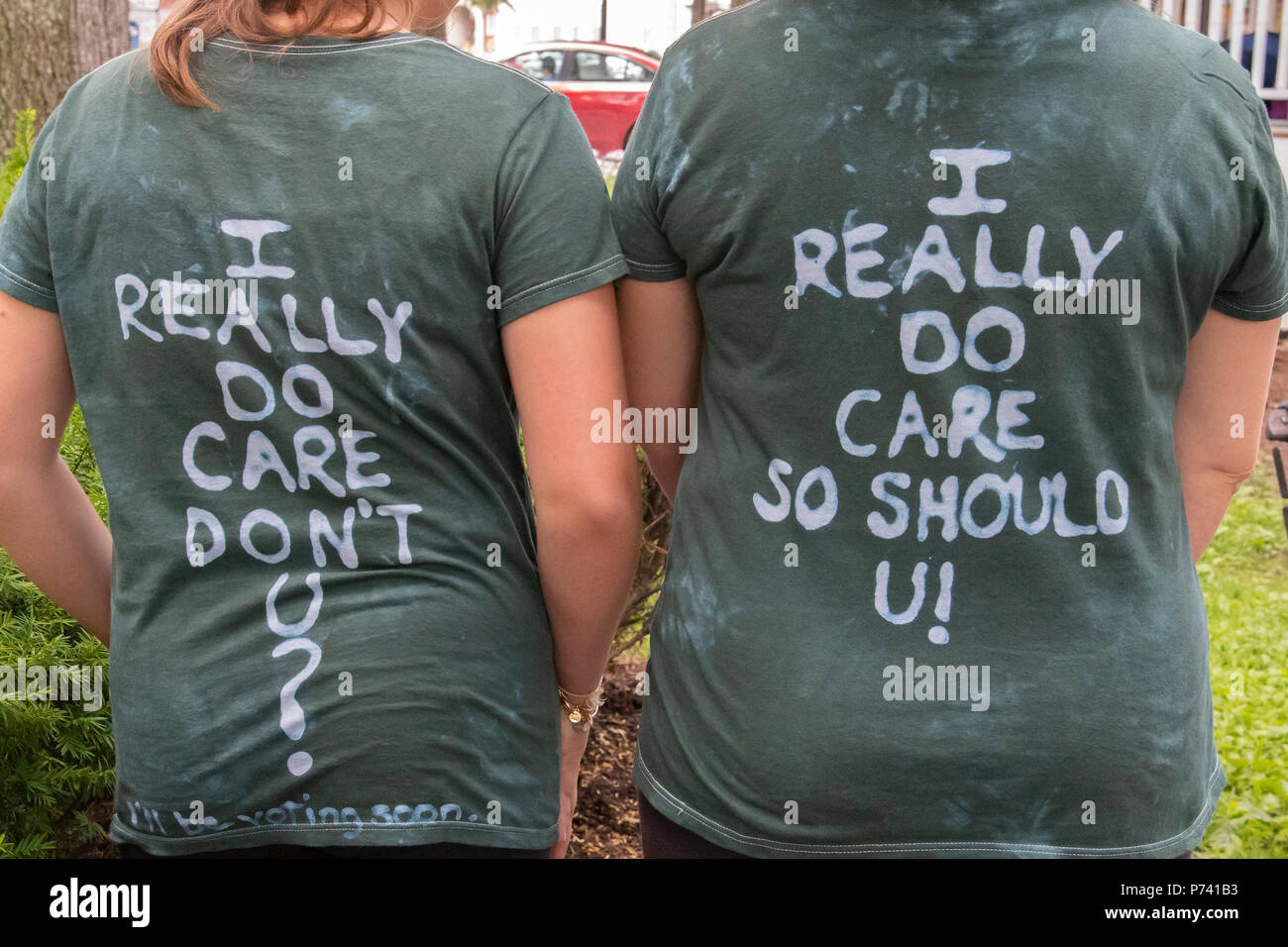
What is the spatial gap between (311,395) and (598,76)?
16.0 m

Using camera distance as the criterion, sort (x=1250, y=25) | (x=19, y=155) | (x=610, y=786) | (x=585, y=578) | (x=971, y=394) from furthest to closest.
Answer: (x=1250, y=25), (x=610, y=786), (x=19, y=155), (x=585, y=578), (x=971, y=394)

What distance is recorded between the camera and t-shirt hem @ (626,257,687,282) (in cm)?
159

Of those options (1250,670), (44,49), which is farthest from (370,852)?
(44,49)

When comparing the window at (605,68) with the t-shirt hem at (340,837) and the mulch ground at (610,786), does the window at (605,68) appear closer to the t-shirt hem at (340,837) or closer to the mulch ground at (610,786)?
the mulch ground at (610,786)

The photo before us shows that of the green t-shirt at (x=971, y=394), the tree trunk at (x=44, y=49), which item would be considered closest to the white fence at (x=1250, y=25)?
the tree trunk at (x=44, y=49)

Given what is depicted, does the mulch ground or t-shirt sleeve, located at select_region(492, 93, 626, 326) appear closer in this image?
t-shirt sleeve, located at select_region(492, 93, 626, 326)

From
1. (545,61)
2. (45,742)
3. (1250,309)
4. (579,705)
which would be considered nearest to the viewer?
(1250,309)

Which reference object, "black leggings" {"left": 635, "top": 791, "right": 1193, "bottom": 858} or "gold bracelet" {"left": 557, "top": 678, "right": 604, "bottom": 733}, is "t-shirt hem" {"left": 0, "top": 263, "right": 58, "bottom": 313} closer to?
"gold bracelet" {"left": 557, "top": 678, "right": 604, "bottom": 733}

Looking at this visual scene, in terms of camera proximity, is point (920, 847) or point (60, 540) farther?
point (60, 540)

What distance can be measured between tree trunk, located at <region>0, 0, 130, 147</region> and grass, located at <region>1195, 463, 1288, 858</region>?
4.79m

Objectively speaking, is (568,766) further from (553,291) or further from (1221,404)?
(1221,404)

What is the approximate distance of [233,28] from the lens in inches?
58.4

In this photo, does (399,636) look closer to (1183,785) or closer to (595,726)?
(1183,785)

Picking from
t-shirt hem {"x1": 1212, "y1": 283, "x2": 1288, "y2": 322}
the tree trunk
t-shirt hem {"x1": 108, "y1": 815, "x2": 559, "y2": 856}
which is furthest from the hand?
the tree trunk
